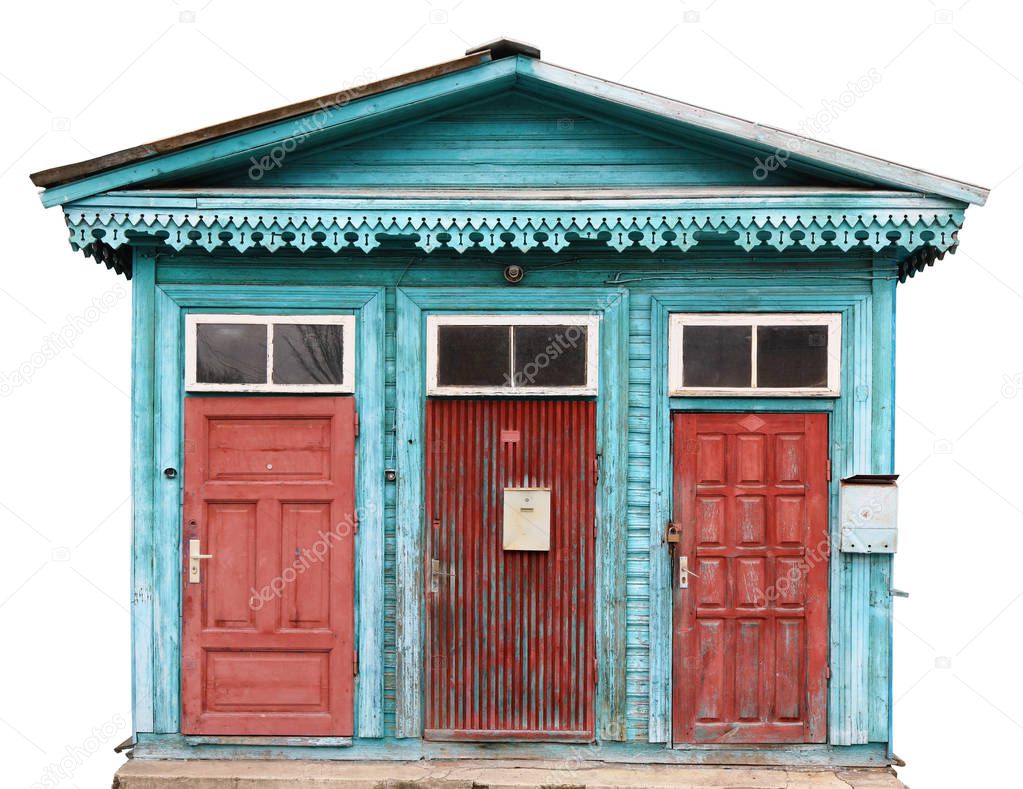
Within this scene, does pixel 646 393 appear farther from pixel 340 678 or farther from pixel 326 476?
pixel 340 678

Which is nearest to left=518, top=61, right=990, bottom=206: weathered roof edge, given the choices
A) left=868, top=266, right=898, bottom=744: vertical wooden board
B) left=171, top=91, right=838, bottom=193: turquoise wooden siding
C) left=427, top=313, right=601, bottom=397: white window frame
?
left=171, top=91, right=838, bottom=193: turquoise wooden siding

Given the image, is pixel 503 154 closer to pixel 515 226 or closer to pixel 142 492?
pixel 515 226

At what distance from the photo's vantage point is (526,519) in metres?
6.00

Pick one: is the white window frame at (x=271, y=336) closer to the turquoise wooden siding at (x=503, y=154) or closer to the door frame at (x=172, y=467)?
the door frame at (x=172, y=467)

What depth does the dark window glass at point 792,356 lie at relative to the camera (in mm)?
6023

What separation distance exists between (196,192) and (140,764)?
143 inches

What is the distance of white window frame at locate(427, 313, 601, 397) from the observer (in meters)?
6.02

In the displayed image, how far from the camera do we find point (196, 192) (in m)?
5.65

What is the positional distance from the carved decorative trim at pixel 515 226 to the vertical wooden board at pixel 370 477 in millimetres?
615

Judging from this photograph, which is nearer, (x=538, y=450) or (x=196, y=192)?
(x=196, y=192)

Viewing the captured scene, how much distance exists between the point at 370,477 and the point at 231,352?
121cm

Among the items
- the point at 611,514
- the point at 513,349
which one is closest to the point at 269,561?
the point at 513,349

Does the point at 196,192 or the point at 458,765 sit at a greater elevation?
the point at 196,192

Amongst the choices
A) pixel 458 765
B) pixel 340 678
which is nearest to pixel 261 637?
pixel 340 678
